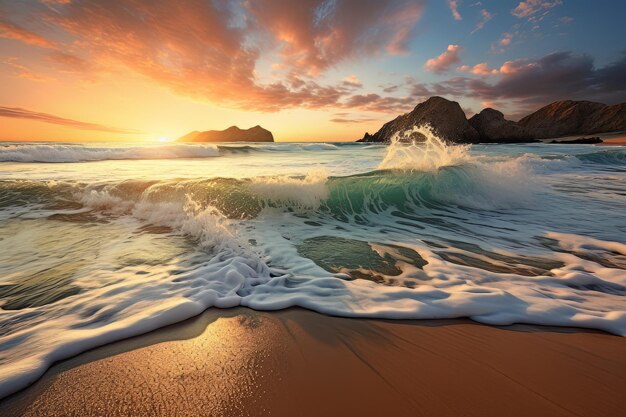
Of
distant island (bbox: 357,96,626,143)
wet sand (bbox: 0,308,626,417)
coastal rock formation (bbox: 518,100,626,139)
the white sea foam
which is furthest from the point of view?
coastal rock formation (bbox: 518,100,626,139)

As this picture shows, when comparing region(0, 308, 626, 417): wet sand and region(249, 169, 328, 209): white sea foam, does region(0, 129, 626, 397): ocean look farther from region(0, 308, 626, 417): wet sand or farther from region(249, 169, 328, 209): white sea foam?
region(0, 308, 626, 417): wet sand

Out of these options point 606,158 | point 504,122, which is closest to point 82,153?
point 606,158

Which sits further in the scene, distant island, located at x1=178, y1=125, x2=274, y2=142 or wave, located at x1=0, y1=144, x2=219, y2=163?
distant island, located at x1=178, y1=125, x2=274, y2=142

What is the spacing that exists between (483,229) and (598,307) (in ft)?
9.61

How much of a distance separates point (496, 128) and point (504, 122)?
2.64 metres

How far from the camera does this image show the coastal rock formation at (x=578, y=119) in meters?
75.8

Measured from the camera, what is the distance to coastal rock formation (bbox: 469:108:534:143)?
205 feet

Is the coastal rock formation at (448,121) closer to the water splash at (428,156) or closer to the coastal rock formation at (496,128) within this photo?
the coastal rock formation at (496,128)

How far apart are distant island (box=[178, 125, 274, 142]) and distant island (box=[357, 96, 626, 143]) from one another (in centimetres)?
3184

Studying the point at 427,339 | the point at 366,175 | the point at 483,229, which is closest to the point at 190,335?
the point at 427,339

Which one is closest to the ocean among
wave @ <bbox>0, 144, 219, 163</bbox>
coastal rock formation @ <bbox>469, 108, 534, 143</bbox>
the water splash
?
the water splash

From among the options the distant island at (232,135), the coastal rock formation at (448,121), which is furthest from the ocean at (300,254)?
the distant island at (232,135)

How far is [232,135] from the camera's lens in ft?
282

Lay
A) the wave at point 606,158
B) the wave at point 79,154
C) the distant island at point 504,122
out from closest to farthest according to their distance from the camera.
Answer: the wave at point 606,158 → the wave at point 79,154 → the distant island at point 504,122
